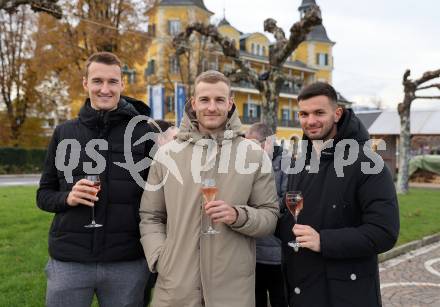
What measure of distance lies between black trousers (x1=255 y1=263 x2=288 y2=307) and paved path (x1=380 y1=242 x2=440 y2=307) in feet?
7.40

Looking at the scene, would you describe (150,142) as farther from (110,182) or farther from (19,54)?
(19,54)

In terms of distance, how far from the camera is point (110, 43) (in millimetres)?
25656

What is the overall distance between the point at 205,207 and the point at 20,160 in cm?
3261

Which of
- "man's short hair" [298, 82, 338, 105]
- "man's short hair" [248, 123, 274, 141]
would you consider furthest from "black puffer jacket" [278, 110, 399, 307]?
"man's short hair" [248, 123, 274, 141]

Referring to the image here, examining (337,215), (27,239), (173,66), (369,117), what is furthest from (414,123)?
(337,215)

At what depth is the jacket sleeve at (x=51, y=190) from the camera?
3164mm

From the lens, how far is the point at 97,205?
10.6 feet

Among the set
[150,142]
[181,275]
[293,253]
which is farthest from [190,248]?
[150,142]

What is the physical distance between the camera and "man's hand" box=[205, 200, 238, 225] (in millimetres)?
2764

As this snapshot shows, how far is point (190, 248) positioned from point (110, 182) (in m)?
0.80

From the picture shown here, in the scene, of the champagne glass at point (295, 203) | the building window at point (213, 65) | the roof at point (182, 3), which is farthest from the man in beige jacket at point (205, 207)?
the roof at point (182, 3)

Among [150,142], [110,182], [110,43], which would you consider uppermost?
[110,43]

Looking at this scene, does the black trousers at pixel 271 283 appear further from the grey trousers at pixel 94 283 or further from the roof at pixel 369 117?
the roof at pixel 369 117

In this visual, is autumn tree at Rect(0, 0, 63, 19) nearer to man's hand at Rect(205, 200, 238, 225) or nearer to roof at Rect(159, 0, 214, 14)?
man's hand at Rect(205, 200, 238, 225)
